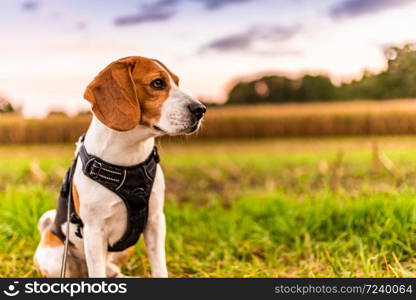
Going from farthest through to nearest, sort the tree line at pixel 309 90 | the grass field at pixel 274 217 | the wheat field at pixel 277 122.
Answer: the wheat field at pixel 277 122, the tree line at pixel 309 90, the grass field at pixel 274 217

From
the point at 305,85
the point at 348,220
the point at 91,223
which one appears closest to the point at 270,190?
the point at 348,220

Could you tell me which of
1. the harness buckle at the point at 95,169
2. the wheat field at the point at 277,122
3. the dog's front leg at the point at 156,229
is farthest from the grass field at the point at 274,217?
the wheat field at the point at 277,122

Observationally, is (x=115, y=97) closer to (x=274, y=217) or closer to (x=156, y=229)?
(x=156, y=229)

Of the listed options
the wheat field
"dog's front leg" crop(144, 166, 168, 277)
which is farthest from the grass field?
the wheat field

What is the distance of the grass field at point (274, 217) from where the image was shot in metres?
3.08

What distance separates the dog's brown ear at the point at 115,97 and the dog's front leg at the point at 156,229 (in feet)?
1.22

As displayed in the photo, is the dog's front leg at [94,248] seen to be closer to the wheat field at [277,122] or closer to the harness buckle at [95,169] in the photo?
the harness buckle at [95,169]

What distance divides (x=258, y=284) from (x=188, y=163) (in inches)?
155

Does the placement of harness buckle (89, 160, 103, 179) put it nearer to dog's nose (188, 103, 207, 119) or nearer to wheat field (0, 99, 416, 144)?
dog's nose (188, 103, 207, 119)

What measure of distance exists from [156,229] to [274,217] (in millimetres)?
1728

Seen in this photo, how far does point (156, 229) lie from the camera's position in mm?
2373

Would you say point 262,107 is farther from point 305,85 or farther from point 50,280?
point 50,280

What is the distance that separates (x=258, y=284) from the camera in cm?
230

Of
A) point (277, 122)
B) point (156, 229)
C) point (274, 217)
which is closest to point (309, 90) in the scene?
point (277, 122)
